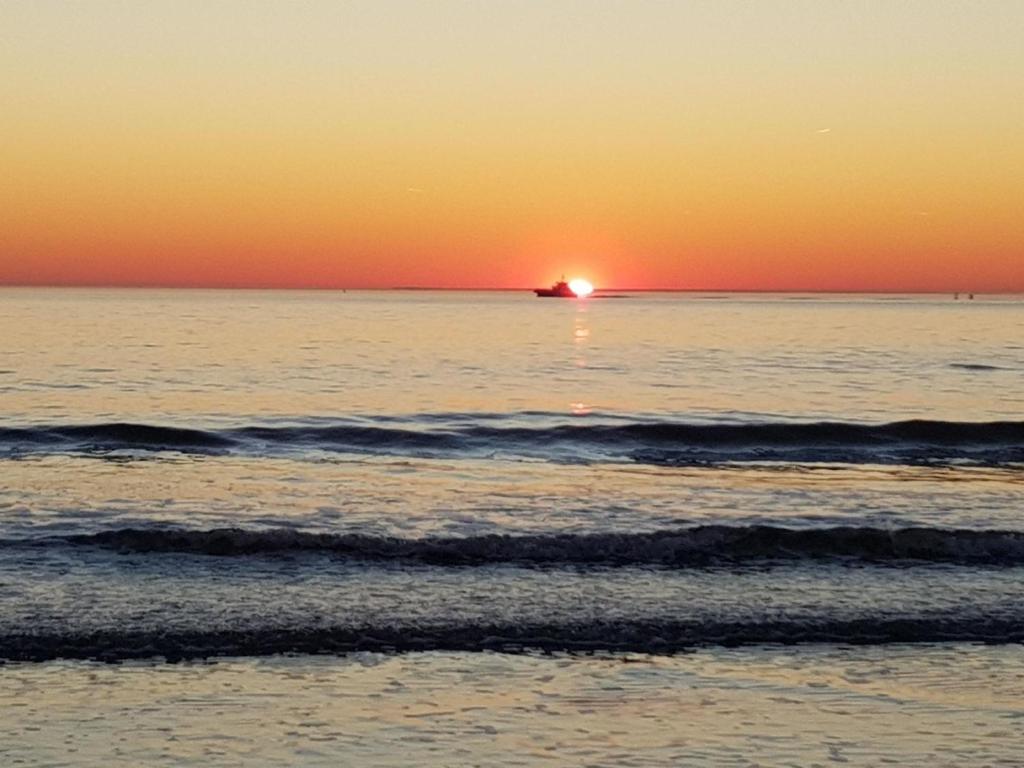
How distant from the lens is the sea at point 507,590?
8.76 metres

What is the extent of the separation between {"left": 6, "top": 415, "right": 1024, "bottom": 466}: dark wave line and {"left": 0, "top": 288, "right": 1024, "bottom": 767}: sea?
0.43 feet

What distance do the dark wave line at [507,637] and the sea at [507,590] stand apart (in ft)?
0.14

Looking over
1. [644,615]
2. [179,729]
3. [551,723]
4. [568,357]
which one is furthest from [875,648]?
[568,357]

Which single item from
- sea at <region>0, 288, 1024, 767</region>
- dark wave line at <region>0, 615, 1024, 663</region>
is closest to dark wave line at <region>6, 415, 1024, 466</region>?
sea at <region>0, 288, 1024, 767</region>

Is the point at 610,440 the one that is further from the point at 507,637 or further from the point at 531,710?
the point at 531,710

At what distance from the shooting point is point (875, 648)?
36.1ft

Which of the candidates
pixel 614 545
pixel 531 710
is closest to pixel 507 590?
pixel 614 545

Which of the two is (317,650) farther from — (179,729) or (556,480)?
(556,480)

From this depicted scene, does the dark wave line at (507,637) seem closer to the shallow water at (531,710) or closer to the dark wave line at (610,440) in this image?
the shallow water at (531,710)

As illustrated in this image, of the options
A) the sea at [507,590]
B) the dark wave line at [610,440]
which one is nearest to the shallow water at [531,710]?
the sea at [507,590]

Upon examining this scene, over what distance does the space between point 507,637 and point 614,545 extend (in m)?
4.53

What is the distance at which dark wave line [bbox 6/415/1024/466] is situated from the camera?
27.0m

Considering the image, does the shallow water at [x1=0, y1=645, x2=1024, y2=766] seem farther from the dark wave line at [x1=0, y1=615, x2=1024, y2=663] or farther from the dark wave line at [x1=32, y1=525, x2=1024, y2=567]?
the dark wave line at [x1=32, y1=525, x2=1024, y2=567]

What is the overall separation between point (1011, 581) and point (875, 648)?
379cm
